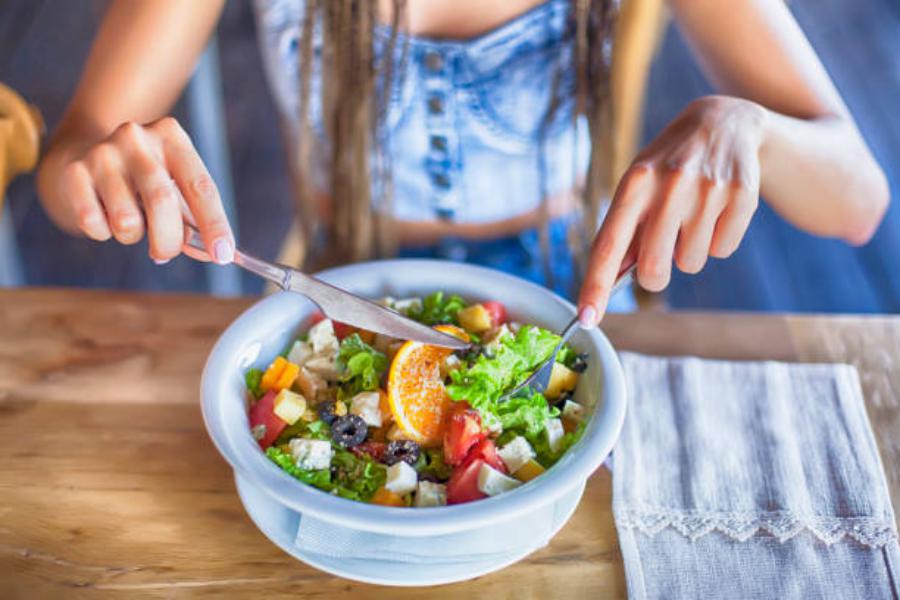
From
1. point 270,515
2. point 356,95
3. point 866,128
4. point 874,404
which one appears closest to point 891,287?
point 866,128

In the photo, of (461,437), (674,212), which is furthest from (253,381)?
(674,212)

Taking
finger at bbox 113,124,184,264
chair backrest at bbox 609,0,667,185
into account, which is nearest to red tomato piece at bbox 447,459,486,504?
finger at bbox 113,124,184,264

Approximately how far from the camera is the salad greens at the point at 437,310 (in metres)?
1.01

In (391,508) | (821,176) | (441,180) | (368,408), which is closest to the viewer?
(391,508)

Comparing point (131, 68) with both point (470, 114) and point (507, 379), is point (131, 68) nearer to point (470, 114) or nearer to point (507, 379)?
point (470, 114)

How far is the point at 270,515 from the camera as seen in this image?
0.86 metres

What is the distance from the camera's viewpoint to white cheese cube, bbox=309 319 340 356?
958 millimetres

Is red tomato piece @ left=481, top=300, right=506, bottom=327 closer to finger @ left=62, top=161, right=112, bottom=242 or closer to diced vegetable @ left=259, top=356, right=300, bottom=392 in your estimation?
diced vegetable @ left=259, top=356, right=300, bottom=392

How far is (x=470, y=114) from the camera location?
134cm

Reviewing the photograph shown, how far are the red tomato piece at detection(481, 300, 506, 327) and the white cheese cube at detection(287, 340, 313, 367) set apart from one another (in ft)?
0.65

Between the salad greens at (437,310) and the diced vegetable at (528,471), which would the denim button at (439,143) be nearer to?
the salad greens at (437,310)

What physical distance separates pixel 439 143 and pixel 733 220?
0.55 m

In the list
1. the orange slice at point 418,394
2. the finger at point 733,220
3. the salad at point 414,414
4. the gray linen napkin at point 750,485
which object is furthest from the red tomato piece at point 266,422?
the finger at point 733,220

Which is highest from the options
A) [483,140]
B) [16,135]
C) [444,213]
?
[16,135]
